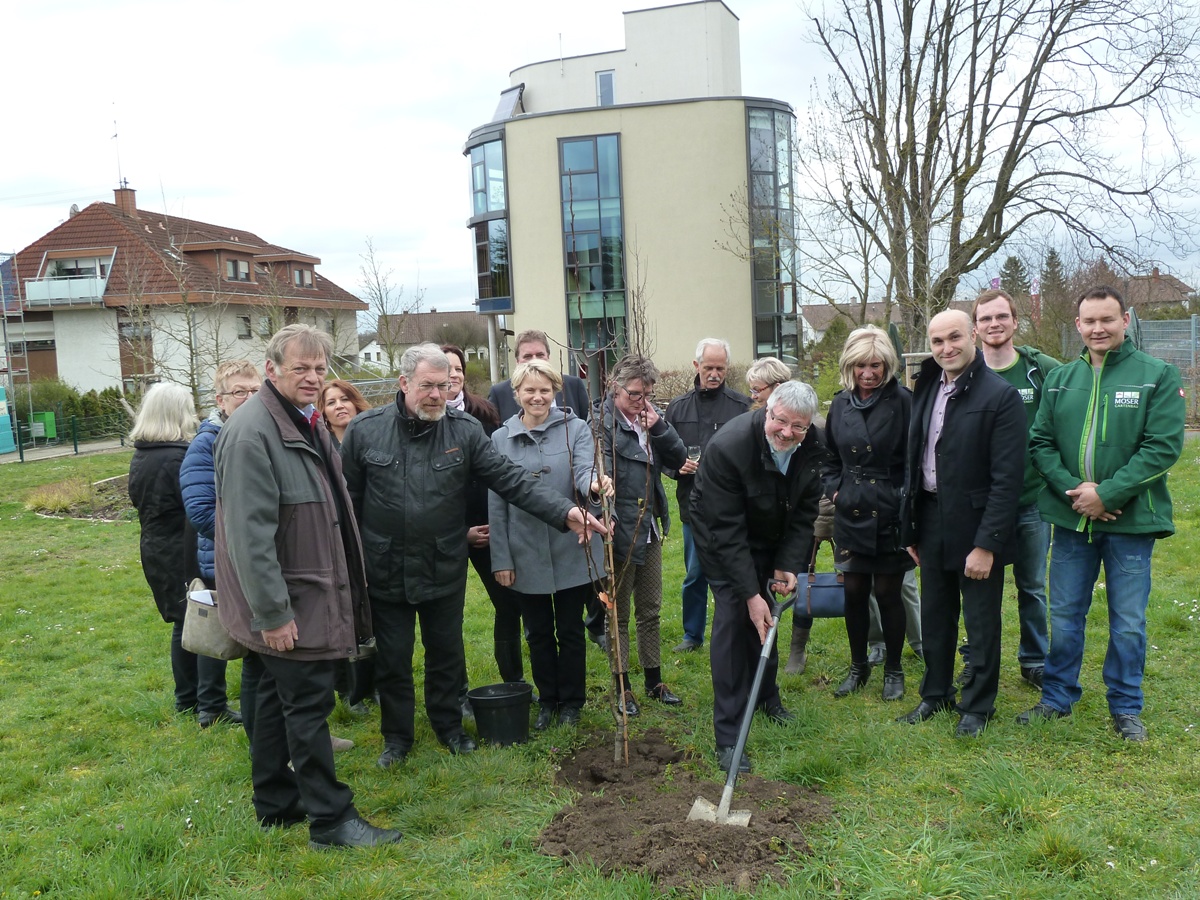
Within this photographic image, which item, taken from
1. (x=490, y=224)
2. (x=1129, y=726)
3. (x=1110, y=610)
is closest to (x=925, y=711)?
(x=1129, y=726)

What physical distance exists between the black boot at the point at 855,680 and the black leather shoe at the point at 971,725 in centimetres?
78

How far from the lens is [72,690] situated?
237 inches

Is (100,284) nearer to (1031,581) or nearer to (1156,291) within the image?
(1031,581)

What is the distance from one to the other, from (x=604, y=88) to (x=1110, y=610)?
34729mm

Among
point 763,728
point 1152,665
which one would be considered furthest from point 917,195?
point 763,728

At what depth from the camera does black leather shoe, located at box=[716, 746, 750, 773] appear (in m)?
4.22

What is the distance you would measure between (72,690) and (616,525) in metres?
3.86

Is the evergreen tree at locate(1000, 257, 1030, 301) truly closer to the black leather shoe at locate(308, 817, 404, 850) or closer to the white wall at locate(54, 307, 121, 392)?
the black leather shoe at locate(308, 817, 404, 850)

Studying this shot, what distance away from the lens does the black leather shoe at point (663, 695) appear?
202 inches

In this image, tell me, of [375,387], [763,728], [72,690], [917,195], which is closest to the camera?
[763,728]

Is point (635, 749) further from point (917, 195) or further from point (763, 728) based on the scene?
point (917, 195)

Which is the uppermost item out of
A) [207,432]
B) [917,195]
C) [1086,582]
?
[917,195]

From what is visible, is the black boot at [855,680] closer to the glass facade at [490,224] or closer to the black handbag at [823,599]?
the black handbag at [823,599]

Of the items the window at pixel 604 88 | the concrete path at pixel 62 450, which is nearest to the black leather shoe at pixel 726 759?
the concrete path at pixel 62 450
